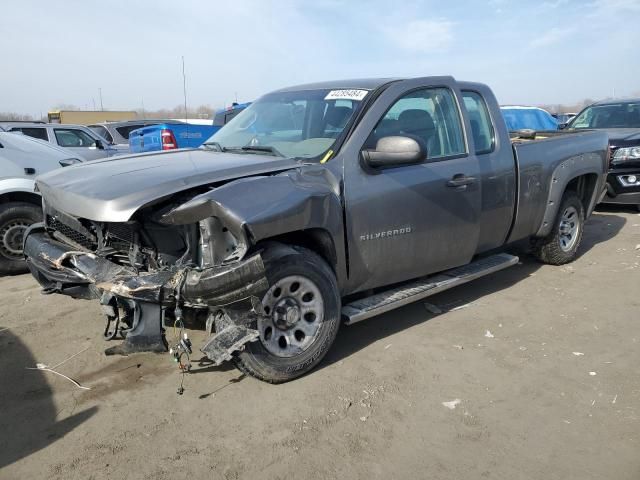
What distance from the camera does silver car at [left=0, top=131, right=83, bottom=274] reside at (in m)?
5.40

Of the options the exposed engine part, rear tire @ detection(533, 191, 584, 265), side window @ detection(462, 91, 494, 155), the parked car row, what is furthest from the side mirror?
the parked car row

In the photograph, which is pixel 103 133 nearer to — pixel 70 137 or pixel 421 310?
pixel 70 137

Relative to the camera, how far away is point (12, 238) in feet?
18.0

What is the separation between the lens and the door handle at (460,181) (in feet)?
13.0

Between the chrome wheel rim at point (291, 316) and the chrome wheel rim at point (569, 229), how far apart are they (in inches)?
144

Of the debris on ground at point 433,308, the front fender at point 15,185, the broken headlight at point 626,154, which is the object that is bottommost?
the debris on ground at point 433,308

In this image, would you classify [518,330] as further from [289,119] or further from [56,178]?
[56,178]

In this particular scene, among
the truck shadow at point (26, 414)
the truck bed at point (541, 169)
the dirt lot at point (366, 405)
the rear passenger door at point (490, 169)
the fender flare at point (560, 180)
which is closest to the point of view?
the dirt lot at point (366, 405)

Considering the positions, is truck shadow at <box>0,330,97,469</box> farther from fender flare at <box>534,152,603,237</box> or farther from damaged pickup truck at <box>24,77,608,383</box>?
fender flare at <box>534,152,603,237</box>

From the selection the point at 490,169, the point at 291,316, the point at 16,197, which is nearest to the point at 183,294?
the point at 291,316

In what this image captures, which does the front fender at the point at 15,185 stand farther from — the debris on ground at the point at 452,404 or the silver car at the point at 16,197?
the debris on ground at the point at 452,404

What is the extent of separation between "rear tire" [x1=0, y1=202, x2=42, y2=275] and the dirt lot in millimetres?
1319

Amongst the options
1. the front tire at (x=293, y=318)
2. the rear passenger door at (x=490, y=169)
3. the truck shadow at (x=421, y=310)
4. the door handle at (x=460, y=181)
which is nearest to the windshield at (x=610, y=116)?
the truck shadow at (x=421, y=310)

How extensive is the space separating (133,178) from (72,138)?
978 centimetres
